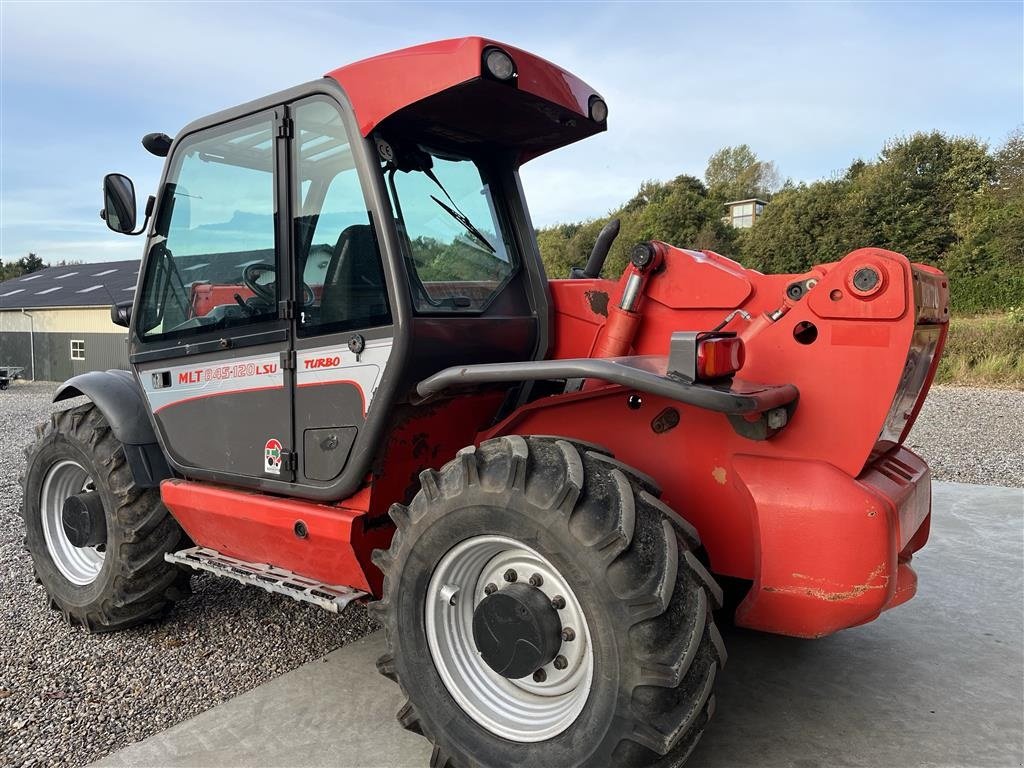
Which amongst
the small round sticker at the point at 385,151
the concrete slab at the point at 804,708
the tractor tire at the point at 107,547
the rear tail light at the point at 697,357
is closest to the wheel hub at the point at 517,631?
the concrete slab at the point at 804,708

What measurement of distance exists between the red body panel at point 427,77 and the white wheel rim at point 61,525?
8.44 ft

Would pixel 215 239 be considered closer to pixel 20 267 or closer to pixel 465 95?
pixel 465 95

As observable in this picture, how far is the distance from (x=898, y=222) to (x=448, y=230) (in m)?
28.6

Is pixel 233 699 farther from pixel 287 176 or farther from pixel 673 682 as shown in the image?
pixel 287 176

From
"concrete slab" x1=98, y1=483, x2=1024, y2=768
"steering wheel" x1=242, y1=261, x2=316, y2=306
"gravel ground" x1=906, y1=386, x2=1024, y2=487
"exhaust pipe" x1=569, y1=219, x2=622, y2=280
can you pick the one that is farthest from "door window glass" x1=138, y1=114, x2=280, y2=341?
"gravel ground" x1=906, y1=386, x2=1024, y2=487

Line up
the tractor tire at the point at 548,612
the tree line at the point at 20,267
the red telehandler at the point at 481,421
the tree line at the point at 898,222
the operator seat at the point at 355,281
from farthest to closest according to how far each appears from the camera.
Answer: the tree line at the point at 20,267, the tree line at the point at 898,222, the operator seat at the point at 355,281, the red telehandler at the point at 481,421, the tractor tire at the point at 548,612

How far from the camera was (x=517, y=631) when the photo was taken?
233 centimetres

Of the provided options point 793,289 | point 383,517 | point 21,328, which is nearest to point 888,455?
point 793,289

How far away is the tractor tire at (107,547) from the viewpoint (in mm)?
3619

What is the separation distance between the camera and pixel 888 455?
2.81 m

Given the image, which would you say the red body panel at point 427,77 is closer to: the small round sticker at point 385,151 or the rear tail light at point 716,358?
the small round sticker at point 385,151

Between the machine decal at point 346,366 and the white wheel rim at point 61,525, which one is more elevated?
the machine decal at point 346,366

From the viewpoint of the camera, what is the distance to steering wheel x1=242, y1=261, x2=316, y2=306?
2.99 metres

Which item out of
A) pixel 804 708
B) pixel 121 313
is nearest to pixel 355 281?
pixel 121 313
